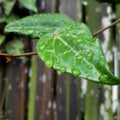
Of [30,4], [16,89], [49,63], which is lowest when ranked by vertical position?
[16,89]

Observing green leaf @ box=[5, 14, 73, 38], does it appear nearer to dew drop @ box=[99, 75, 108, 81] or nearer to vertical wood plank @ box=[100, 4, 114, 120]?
dew drop @ box=[99, 75, 108, 81]

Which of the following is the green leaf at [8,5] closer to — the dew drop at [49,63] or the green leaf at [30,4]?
the green leaf at [30,4]

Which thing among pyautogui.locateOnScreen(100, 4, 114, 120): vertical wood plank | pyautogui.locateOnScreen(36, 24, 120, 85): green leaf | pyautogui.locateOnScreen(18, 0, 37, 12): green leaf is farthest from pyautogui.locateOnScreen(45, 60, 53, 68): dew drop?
pyautogui.locateOnScreen(18, 0, 37, 12): green leaf

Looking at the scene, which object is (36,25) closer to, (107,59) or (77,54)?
(77,54)

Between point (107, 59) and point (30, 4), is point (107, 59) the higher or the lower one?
the lower one

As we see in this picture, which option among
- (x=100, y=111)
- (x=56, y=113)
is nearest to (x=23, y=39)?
(x=56, y=113)

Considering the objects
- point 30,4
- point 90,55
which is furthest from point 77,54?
point 30,4

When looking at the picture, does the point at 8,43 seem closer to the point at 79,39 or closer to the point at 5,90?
the point at 5,90
